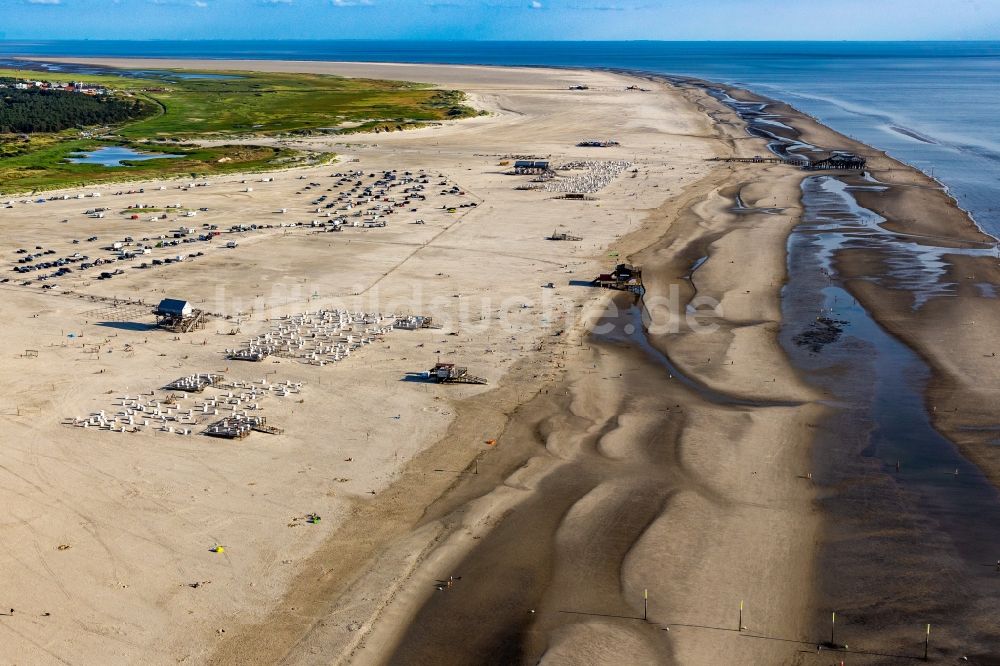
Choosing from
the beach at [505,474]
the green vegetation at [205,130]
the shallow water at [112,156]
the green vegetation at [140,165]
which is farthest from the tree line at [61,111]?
the beach at [505,474]

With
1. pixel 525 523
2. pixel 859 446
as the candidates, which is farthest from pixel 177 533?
pixel 859 446

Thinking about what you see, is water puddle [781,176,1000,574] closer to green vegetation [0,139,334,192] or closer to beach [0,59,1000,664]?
beach [0,59,1000,664]

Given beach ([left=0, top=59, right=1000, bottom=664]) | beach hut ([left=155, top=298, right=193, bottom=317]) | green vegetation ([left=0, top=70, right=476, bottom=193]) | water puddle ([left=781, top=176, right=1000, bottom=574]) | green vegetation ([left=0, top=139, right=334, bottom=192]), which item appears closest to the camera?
beach ([left=0, top=59, right=1000, bottom=664])

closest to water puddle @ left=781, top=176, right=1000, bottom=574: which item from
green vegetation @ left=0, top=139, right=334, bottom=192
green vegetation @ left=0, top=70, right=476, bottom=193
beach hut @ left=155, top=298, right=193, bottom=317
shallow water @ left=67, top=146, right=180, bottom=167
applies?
beach hut @ left=155, top=298, right=193, bottom=317

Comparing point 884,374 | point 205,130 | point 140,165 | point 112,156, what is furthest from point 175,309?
point 205,130

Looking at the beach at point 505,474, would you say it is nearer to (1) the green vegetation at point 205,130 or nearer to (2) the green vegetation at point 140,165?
(2) the green vegetation at point 140,165
